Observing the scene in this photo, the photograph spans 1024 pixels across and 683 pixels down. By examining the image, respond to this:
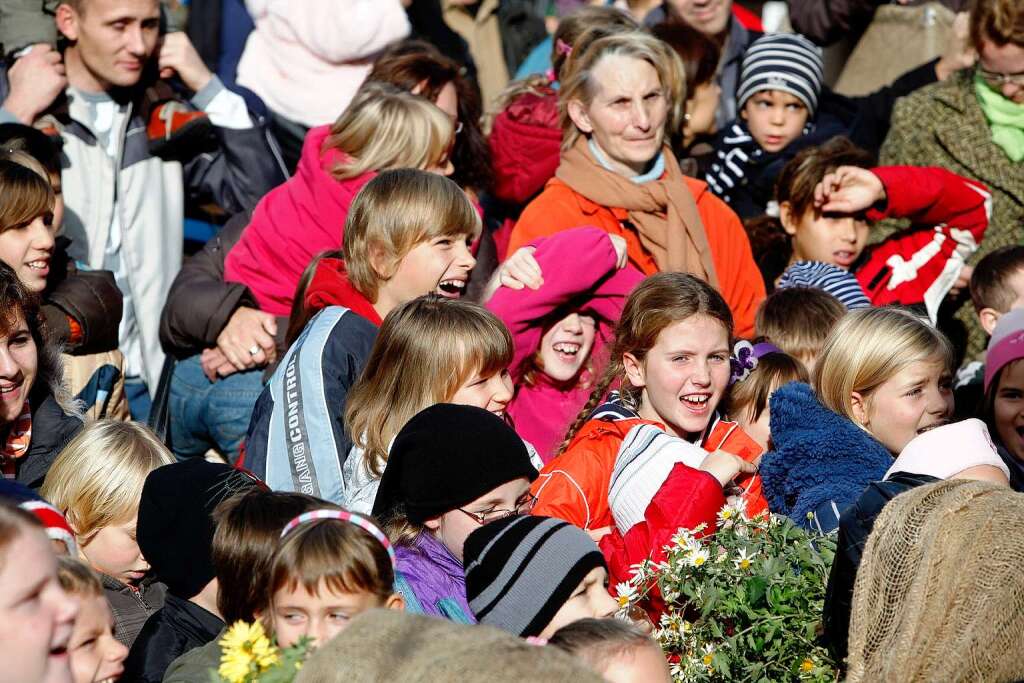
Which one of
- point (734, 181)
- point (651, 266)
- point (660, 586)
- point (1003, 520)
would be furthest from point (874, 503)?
point (734, 181)

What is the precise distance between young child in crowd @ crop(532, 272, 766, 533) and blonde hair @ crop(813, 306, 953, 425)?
366mm

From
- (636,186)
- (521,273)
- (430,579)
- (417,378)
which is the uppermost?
(636,186)

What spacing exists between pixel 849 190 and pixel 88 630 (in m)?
4.39

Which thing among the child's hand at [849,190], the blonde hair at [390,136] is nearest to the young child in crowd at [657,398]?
the blonde hair at [390,136]

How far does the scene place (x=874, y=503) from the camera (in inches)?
133

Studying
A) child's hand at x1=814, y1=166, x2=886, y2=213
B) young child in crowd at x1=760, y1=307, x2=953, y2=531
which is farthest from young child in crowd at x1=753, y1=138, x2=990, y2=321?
young child in crowd at x1=760, y1=307, x2=953, y2=531

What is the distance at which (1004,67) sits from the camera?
657 cm

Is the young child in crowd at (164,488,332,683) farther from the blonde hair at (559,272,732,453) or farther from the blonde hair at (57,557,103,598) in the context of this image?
the blonde hair at (559,272,732,453)

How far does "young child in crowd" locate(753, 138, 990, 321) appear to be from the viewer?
6453 millimetres

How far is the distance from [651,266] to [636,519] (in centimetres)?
188

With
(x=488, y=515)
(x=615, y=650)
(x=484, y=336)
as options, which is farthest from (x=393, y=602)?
(x=484, y=336)

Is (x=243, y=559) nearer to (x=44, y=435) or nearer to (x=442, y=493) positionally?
(x=442, y=493)

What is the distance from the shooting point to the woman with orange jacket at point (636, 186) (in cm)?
595

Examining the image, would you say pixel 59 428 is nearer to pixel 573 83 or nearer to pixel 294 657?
pixel 294 657
